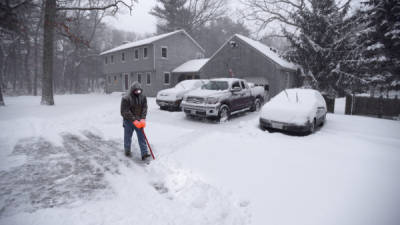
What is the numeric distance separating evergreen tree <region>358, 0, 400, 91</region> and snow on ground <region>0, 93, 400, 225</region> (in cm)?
775

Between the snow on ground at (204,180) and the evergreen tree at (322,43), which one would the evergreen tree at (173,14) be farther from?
the snow on ground at (204,180)

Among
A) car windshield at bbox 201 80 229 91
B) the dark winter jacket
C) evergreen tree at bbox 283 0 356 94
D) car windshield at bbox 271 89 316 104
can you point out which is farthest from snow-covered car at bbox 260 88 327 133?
evergreen tree at bbox 283 0 356 94

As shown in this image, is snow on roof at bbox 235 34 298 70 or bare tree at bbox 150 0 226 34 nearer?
snow on roof at bbox 235 34 298 70

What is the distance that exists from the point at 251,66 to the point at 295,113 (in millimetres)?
11172

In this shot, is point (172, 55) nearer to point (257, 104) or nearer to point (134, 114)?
point (257, 104)

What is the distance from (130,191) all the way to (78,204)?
758 millimetres

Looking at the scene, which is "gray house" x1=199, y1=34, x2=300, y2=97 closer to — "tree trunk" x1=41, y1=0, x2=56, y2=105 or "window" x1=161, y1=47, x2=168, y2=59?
"window" x1=161, y1=47, x2=168, y2=59

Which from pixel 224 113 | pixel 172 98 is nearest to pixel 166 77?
pixel 172 98

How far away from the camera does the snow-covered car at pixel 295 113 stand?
667 cm

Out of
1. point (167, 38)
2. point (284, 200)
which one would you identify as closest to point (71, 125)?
point (284, 200)

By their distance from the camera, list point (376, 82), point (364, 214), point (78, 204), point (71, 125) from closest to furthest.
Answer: point (364, 214) → point (78, 204) → point (71, 125) → point (376, 82)

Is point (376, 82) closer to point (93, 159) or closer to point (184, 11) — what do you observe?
point (93, 159)

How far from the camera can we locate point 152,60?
22.8 m

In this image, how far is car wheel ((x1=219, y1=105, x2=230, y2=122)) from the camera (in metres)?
8.86
